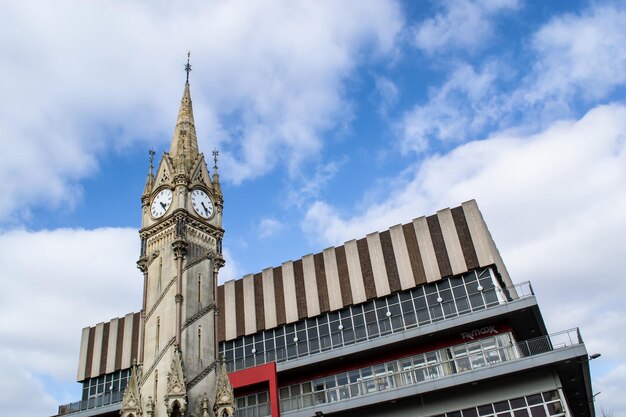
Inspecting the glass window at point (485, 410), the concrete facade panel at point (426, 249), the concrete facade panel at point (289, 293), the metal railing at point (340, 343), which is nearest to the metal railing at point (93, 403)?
the metal railing at point (340, 343)

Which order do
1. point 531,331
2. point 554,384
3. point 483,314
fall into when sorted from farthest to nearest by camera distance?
point 531,331, point 483,314, point 554,384

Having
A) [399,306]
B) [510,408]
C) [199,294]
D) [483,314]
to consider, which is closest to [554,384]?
[510,408]

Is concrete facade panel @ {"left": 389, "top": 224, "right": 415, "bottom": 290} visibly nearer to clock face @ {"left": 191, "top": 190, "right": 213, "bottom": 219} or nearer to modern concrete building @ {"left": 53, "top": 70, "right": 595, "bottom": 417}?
modern concrete building @ {"left": 53, "top": 70, "right": 595, "bottom": 417}

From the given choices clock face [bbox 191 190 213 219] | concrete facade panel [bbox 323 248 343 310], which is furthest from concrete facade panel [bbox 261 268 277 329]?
clock face [bbox 191 190 213 219]

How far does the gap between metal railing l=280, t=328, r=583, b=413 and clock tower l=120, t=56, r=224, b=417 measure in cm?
1420

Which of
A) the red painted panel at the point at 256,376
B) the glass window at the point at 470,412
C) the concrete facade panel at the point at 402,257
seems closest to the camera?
the glass window at the point at 470,412

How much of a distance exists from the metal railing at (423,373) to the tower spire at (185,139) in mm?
18297

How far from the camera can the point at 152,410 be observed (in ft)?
80.6

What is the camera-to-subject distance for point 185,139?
112 feet

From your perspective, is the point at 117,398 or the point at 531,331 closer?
the point at 531,331

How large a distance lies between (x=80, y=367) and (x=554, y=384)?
146ft

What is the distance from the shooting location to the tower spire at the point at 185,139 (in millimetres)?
32344

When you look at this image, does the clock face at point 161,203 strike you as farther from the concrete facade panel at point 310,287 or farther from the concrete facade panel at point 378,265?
the concrete facade panel at point 378,265

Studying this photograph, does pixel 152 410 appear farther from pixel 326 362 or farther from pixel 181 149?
pixel 326 362
